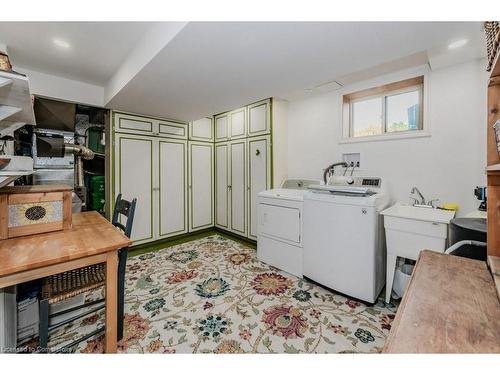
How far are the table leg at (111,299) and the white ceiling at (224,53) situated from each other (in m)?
1.50

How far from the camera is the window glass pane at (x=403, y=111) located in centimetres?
242

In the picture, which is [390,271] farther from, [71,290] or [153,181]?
[153,181]

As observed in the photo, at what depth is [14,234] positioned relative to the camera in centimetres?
137

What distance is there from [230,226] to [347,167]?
225 cm

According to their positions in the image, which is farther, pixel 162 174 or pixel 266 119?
pixel 162 174

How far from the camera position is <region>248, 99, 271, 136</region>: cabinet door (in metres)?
3.30

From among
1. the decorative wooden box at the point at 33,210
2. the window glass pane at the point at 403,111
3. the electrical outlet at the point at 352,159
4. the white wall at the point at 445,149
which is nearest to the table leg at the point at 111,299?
the decorative wooden box at the point at 33,210

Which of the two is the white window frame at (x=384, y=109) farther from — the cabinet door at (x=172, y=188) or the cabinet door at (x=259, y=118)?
the cabinet door at (x=172, y=188)

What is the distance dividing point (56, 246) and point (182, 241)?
2577mm

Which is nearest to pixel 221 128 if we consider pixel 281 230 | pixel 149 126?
pixel 149 126

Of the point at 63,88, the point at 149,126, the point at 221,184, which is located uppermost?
the point at 63,88

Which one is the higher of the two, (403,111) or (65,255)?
(403,111)

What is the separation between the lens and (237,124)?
12.5 feet
